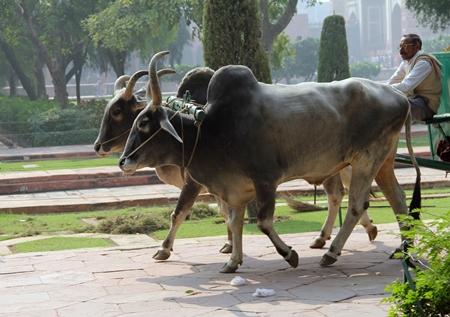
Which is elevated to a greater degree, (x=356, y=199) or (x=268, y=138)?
(x=268, y=138)

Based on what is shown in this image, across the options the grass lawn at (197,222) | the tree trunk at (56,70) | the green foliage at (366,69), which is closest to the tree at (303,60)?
the green foliage at (366,69)

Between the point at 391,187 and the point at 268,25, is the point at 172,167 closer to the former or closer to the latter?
the point at 391,187

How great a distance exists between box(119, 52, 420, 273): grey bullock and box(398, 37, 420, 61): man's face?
1.69 ft

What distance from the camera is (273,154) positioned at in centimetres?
630

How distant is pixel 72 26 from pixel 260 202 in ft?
94.2

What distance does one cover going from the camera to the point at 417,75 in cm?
682

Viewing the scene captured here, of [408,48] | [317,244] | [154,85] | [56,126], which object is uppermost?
[408,48]

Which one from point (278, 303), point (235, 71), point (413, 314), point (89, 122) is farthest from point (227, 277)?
point (89, 122)

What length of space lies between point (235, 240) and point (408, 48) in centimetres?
228

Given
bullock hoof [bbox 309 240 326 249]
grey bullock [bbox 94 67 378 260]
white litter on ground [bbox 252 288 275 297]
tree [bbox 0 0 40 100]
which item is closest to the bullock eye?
grey bullock [bbox 94 67 378 260]

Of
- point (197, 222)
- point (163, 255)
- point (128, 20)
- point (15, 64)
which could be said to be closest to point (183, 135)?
point (163, 255)

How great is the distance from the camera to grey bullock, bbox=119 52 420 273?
20.6 feet

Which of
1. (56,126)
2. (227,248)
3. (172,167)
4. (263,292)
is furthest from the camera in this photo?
(56,126)

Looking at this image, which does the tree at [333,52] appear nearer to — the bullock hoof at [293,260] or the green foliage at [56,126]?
the green foliage at [56,126]
